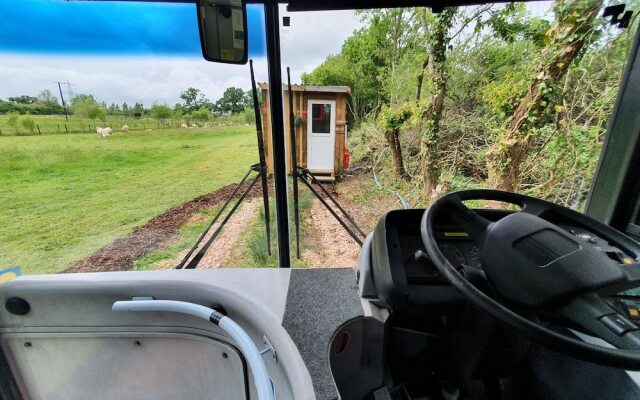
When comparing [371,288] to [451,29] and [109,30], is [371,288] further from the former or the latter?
[451,29]

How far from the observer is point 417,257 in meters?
0.72

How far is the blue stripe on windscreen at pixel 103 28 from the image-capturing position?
1.08 metres

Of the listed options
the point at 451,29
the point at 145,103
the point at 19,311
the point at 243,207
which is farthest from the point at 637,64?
the point at 19,311

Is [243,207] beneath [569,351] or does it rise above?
beneath

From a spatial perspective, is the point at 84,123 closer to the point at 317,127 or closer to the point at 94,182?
the point at 94,182

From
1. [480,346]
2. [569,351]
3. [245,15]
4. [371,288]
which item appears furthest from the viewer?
[245,15]

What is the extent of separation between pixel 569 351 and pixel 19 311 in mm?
1550

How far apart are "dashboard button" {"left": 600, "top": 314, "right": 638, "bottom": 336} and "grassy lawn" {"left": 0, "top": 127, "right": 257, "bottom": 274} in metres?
1.44

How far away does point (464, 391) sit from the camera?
864mm

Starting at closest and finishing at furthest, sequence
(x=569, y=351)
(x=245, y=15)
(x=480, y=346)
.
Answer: (x=569, y=351)
(x=480, y=346)
(x=245, y=15)

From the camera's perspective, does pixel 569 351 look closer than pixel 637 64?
Yes

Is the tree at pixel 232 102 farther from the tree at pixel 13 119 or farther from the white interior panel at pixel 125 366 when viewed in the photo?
the white interior panel at pixel 125 366

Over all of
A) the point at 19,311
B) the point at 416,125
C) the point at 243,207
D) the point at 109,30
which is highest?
the point at 109,30

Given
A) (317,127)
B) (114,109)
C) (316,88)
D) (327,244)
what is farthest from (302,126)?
(114,109)
